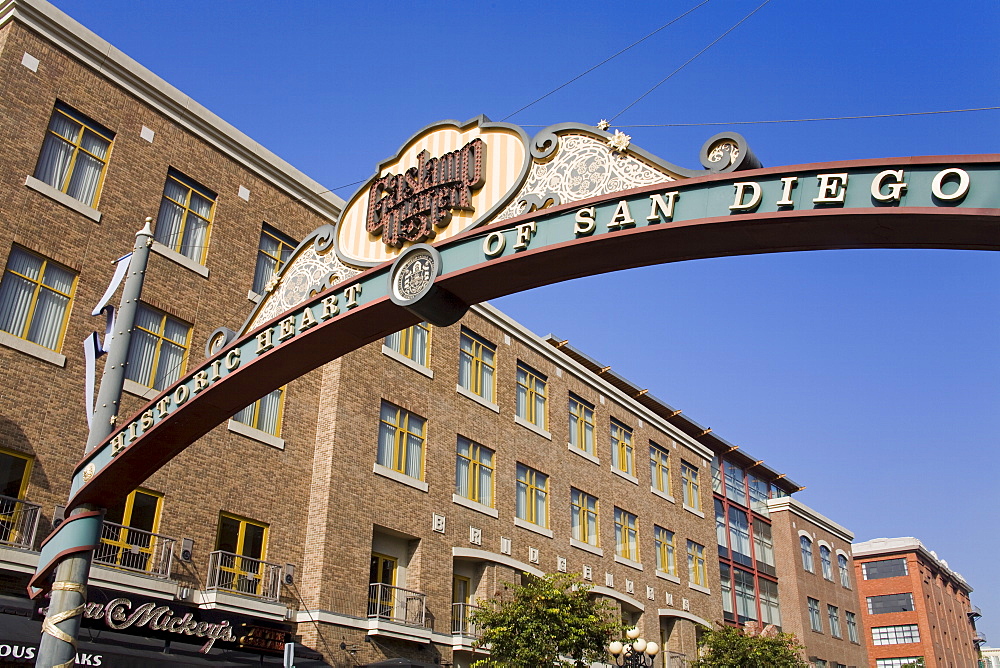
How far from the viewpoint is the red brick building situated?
69688 mm

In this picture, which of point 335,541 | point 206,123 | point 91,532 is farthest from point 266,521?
point 91,532

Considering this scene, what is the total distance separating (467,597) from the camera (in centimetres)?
2806

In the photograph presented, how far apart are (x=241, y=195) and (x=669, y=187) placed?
19043mm

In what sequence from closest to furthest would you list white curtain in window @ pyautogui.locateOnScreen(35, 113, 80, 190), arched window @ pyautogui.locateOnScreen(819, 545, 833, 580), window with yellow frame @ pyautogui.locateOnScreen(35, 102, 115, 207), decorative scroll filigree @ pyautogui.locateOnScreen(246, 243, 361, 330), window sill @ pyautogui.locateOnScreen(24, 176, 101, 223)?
1. decorative scroll filigree @ pyautogui.locateOnScreen(246, 243, 361, 330)
2. window sill @ pyautogui.locateOnScreen(24, 176, 101, 223)
3. white curtain in window @ pyautogui.locateOnScreen(35, 113, 80, 190)
4. window with yellow frame @ pyautogui.locateOnScreen(35, 102, 115, 207)
5. arched window @ pyautogui.locateOnScreen(819, 545, 833, 580)

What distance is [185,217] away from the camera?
22.7m

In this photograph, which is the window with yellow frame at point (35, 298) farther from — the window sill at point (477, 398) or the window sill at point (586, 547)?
the window sill at point (586, 547)

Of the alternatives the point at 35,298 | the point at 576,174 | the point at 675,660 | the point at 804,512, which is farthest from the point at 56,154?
the point at 804,512

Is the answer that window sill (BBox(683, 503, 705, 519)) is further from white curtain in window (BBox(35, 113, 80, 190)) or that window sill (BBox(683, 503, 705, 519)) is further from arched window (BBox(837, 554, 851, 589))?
white curtain in window (BBox(35, 113, 80, 190))

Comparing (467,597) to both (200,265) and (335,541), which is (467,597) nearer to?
(335,541)

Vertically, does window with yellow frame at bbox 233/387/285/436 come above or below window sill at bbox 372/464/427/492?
above

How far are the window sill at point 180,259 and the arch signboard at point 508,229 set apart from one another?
12.2 meters

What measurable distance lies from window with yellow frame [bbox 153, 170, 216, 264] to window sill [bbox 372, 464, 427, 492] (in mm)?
7259

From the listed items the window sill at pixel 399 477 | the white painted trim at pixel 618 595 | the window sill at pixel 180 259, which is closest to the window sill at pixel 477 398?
the window sill at pixel 399 477

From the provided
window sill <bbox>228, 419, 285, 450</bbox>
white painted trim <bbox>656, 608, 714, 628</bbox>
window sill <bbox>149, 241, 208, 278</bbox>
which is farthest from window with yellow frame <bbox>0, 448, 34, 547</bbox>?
white painted trim <bbox>656, 608, 714, 628</bbox>
